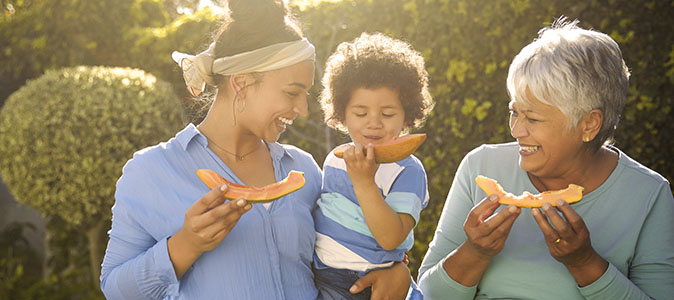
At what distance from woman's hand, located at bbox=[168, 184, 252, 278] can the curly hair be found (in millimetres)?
1071

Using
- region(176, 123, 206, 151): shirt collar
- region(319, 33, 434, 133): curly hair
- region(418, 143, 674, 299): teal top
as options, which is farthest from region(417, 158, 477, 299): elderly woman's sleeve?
region(176, 123, 206, 151): shirt collar

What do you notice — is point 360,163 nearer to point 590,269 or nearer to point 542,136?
point 542,136

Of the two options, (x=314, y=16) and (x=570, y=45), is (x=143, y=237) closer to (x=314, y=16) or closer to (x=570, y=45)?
(x=570, y=45)

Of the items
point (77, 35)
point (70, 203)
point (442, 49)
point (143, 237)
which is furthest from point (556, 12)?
point (77, 35)

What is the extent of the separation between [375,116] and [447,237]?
66cm

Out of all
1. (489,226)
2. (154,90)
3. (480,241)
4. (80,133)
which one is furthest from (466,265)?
(80,133)

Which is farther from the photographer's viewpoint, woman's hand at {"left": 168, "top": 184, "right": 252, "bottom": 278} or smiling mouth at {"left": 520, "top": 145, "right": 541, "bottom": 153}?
smiling mouth at {"left": 520, "top": 145, "right": 541, "bottom": 153}

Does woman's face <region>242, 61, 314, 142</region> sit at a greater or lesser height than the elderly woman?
greater

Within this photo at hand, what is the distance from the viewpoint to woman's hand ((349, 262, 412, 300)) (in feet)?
8.99

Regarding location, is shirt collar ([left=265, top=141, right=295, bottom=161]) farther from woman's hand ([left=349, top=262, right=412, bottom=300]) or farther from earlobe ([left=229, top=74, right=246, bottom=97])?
woman's hand ([left=349, top=262, right=412, bottom=300])

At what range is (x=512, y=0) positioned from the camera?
519 cm

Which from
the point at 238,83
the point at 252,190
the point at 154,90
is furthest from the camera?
the point at 154,90

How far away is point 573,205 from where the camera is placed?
9.38 ft

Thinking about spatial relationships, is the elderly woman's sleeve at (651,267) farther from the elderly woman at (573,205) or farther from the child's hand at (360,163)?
the child's hand at (360,163)
